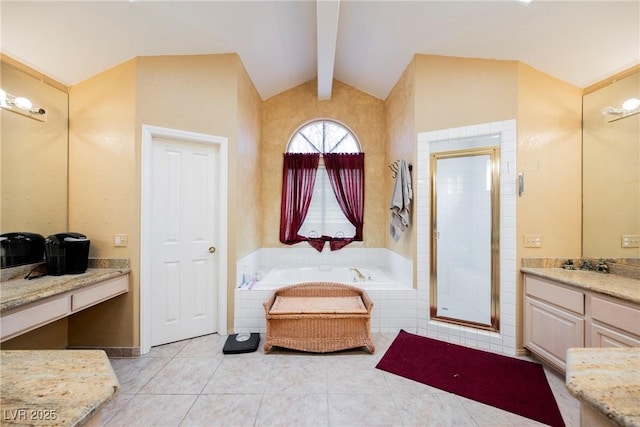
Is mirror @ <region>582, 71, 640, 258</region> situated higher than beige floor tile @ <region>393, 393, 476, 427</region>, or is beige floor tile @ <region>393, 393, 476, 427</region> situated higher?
mirror @ <region>582, 71, 640, 258</region>

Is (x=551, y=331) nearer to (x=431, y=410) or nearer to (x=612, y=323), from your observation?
(x=612, y=323)

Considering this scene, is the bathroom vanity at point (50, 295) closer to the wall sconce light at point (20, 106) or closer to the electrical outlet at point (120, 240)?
the electrical outlet at point (120, 240)

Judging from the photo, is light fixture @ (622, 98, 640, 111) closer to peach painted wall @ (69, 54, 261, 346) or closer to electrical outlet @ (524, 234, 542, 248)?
electrical outlet @ (524, 234, 542, 248)

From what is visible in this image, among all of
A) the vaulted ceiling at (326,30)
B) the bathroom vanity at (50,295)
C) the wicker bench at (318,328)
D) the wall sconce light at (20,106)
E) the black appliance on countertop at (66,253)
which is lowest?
the wicker bench at (318,328)

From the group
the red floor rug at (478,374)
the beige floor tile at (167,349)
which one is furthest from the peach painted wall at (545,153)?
the beige floor tile at (167,349)

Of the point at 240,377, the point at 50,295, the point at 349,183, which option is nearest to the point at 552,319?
the point at 240,377

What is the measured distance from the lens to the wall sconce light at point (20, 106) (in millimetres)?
1897

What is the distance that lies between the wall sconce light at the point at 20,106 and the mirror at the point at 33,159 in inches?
1.4

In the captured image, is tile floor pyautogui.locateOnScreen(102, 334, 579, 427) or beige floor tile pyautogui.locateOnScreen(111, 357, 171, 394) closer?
tile floor pyautogui.locateOnScreen(102, 334, 579, 427)

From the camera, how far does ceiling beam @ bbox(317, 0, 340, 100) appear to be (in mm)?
2109

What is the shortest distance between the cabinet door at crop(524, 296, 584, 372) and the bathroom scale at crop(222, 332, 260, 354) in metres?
2.51

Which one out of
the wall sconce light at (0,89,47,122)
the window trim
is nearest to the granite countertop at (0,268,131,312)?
the wall sconce light at (0,89,47,122)

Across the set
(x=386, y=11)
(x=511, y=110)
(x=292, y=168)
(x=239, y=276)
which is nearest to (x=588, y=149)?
(x=511, y=110)

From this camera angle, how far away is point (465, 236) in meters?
3.03
